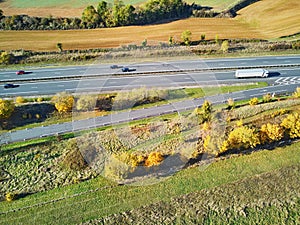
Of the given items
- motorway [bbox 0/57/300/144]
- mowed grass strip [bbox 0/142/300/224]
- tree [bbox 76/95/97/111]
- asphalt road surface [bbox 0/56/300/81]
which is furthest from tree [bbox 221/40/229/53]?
tree [bbox 76/95/97/111]

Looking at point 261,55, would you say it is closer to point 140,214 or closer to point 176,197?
point 176,197

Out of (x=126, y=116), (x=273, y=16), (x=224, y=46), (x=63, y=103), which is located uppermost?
(x=273, y=16)

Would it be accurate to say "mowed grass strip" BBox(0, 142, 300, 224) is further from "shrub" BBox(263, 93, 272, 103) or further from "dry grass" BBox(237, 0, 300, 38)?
"dry grass" BBox(237, 0, 300, 38)

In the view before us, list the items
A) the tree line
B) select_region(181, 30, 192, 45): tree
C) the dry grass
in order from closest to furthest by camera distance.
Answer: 1. select_region(181, 30, 192, 45): tree
2. the dry grass
3. the tree line

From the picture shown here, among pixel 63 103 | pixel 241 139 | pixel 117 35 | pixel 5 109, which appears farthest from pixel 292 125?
pixel 117 35

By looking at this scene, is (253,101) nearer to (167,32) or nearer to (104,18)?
(167,32)

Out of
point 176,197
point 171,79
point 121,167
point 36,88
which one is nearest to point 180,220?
point 176,197

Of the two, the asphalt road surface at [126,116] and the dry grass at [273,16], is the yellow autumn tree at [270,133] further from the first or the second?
the dry grass at [273,16]
